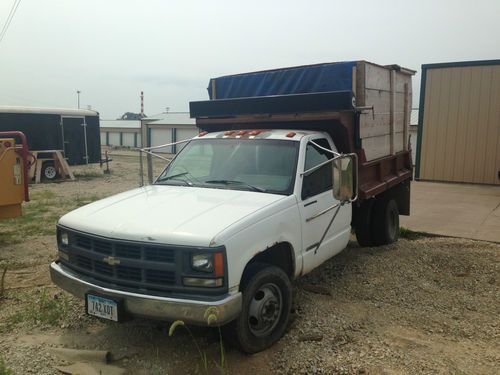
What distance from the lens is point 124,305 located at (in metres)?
3.44

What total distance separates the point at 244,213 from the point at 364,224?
349cm

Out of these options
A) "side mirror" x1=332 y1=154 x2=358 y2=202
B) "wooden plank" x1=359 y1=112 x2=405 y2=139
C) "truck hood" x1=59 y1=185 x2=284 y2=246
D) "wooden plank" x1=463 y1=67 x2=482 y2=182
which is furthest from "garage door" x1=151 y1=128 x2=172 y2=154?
"side mirror" x1=332 y1=154 x2=358 y2=202

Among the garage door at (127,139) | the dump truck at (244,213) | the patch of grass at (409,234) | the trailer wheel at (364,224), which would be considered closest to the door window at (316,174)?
the dump truck at (244,213)

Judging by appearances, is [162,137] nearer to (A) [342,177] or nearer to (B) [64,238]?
(B) [64,238]

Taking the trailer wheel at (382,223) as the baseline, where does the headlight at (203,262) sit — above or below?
above

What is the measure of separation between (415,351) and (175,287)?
2.00 m

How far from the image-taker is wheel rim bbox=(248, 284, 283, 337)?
3721 millimetres

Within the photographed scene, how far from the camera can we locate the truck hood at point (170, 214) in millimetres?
3393

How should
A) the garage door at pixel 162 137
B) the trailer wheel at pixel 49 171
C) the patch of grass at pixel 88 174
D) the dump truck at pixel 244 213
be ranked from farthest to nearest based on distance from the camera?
the garage door at pixel 162 137, the patch of grass at pixel 88 174, the trailer wheel at pixel 49 171, the dump truck at pixel 244 213

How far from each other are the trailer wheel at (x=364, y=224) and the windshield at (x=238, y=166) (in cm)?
236

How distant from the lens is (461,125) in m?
13.4

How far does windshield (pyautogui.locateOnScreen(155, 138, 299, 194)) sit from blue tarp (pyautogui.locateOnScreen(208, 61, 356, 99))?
1518 millimetres

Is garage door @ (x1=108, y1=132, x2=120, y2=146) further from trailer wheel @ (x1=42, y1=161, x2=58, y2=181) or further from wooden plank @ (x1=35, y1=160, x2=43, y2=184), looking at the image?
wooden plank @ (x1=35, y1=160, x2=43, y2=184)

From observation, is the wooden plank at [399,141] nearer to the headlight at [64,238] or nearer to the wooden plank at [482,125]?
the headlight at [64,238]
